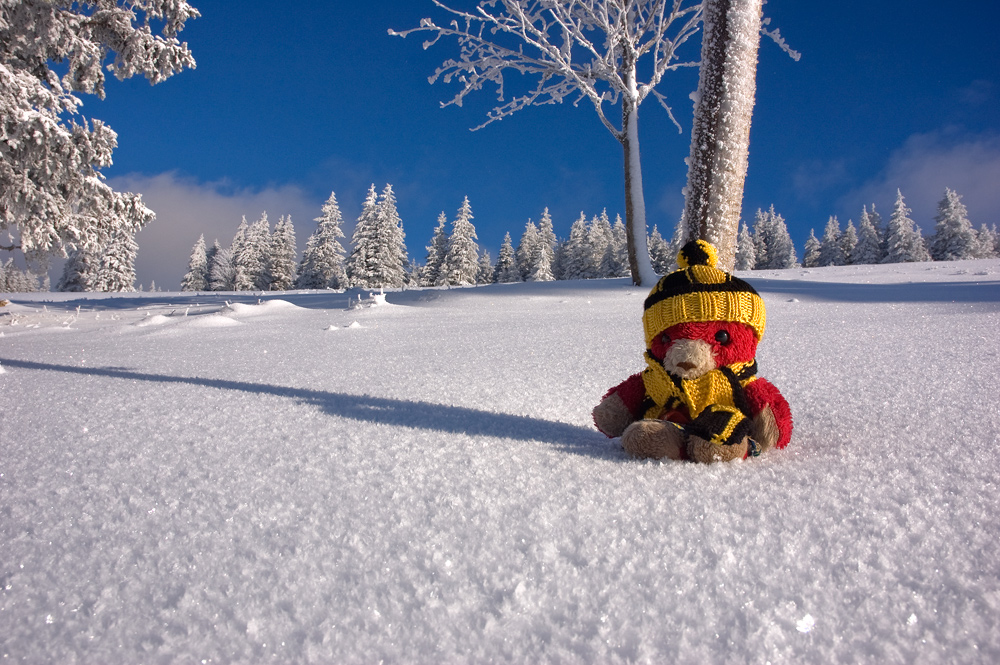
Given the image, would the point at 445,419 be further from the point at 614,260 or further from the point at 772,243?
the point at 772,243

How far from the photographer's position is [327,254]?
3650cm

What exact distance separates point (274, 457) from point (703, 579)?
125 cm

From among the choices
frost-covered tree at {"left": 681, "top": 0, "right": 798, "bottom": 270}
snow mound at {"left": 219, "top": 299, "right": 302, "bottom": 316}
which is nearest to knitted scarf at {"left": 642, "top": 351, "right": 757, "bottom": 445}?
frost-covered tree at {"left": 681, "top": 0, "right": 798, "bottom": 270}

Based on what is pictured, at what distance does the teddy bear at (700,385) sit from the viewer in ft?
4.81

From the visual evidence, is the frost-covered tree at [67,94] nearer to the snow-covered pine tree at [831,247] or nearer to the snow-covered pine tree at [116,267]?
the snow-covered pine tree at [116,267]

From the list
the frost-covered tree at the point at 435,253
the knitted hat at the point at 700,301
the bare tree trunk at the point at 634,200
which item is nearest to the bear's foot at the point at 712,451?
the knitted hat at the point at 700,301

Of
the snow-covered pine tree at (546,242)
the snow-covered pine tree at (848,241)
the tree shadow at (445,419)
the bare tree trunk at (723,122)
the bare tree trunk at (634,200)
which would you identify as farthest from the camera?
the snow-covered pine tree at (848,241)

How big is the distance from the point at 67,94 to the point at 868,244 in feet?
180

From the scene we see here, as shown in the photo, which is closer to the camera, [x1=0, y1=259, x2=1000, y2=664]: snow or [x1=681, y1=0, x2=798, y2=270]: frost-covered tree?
[x1=0, y1=259, x2=1000, y2=664]: snow

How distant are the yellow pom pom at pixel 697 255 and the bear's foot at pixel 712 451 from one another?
2.24 feet

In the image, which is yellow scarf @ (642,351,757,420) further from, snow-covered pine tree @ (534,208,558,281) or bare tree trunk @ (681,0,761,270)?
snow-covered pine tree @ (534,208,558,281)

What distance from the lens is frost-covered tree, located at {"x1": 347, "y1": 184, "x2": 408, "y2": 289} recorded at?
3312 centimetres

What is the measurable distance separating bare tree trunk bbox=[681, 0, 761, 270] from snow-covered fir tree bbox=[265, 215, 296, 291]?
3878 centimetres

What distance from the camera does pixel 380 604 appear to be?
81cm
